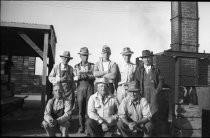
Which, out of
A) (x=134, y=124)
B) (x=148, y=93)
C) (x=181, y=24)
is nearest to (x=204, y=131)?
(x=148, y=93)

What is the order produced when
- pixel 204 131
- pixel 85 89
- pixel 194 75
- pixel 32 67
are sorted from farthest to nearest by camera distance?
pixel 32 67
pixel 194 75
pixel 204 131
pixel 85 89

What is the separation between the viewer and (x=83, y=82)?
6352mm

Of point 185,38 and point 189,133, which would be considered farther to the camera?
point 185,38

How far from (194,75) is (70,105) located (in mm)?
6797

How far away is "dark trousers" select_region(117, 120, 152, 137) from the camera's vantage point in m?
5.05

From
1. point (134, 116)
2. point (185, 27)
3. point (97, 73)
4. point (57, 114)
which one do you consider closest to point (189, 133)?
point (134, 116)

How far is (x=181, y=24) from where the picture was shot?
10.9m

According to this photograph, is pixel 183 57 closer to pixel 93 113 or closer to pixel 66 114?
pixel 93 113

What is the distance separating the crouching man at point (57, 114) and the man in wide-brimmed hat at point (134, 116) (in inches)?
43.0

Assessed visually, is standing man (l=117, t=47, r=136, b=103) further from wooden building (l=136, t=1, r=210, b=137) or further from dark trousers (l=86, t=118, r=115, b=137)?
wooden building (l=136, t=1, r=210, b=137)

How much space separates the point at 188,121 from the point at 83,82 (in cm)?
266

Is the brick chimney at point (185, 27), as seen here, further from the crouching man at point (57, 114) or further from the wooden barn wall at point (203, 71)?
the crouching man at point (57, 114)

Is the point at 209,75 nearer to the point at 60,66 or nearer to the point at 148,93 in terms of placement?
the point at 148,93

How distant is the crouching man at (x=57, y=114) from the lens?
519 centimetres
